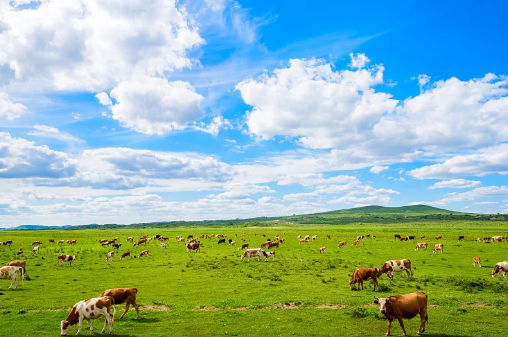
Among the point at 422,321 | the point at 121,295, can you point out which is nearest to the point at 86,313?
the point at 121,295

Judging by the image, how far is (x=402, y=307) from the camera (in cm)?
1473

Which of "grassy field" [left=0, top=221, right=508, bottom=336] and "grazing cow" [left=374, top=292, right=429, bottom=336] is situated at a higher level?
"grazing cow" [left=374, top=292, right=429, bottom=336]

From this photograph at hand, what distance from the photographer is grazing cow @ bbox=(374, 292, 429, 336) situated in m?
14.5

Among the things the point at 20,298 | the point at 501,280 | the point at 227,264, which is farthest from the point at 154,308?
the point at 501,280

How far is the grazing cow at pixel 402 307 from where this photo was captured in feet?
47.5

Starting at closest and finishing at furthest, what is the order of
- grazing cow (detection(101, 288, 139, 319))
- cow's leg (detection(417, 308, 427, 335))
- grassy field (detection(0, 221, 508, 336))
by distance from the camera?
cow's leg (detection(417, 308, 427, 335))
grassy field (detection(0, 221, 508, 336))
grazing cow (detection(101, 288, 139, 319))

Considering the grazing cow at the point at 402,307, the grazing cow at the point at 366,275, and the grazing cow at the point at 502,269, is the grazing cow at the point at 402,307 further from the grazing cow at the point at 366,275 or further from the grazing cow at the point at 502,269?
the grazing cow at the point at 502,269

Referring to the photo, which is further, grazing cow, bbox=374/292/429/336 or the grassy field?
the grassy field

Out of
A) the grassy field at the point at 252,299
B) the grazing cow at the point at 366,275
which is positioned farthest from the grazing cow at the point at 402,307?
the grazing cow at the point at 366,275

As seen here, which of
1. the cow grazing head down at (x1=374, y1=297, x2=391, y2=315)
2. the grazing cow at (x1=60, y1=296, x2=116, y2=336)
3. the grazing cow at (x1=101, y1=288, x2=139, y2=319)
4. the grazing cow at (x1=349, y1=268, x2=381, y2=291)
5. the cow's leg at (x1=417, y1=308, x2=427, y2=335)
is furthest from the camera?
the grazing cow at (x1=349, y1=268, x2=381, y2=291)

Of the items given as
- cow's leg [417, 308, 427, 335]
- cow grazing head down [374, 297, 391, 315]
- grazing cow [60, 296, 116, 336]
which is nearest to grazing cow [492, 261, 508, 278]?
cow's leg [417, 308, 427, 335]

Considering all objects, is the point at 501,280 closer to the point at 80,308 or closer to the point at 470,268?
the point at 470,268

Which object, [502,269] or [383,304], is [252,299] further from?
[502,269]

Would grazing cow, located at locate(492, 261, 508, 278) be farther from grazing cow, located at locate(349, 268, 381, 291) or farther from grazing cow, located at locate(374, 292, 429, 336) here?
grazing cow, located at locate(374, 292, 429, 336)
